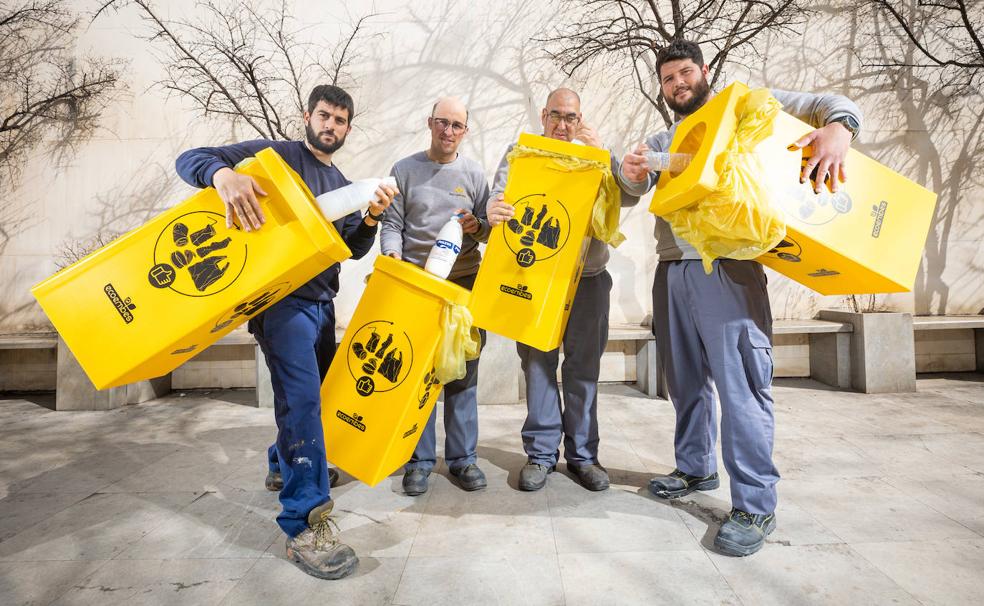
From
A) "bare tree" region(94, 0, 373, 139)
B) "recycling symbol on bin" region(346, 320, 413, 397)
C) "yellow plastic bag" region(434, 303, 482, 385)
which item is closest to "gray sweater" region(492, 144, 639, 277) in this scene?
"yellow plastic bag" region(434, 303, 482, 385)

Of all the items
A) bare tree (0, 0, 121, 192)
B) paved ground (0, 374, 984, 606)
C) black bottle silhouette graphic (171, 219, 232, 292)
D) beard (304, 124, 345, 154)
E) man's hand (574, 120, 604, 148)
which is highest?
bare tree (0, 0, 121, 192)

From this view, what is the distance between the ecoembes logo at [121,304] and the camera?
1312 millimetres

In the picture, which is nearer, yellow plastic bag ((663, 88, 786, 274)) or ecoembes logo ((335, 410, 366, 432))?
yellow plastic bag ((663, 88, 786, 274))

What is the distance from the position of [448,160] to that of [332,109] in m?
0.61

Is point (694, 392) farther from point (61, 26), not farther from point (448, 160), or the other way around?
point (61, 26)

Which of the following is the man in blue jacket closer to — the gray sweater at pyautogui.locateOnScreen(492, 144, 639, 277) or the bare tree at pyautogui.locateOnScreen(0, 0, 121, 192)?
the gray sweater at pyautogui.locateOnScreen(492, 144, 639, 277)

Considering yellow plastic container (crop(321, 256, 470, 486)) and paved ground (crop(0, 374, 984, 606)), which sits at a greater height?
yellow plastic container (crop(321, 256, 470, 486))

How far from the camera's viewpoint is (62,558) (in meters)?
1.64

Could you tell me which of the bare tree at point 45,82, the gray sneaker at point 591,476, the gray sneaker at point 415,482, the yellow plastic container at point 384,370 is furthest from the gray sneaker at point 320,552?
the bare tree at point 45,82

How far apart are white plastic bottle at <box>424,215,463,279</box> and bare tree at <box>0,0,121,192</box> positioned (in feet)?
14.0

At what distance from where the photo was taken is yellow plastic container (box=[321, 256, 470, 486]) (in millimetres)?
1743

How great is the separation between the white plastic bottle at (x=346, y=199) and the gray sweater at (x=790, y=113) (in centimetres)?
90

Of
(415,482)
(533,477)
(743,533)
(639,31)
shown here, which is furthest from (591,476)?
(639,31)

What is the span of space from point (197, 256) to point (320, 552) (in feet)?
3.09
